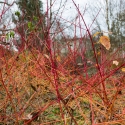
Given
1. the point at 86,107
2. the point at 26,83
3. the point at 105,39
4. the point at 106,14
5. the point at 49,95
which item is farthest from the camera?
the point at 106,14

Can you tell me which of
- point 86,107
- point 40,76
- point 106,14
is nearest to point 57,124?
point 86,107

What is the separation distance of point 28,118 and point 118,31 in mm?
14968

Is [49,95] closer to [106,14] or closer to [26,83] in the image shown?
[26,83]

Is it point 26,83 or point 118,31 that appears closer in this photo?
point 26,83

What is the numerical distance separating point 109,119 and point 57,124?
0.68 metres

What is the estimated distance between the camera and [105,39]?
123 centimetres

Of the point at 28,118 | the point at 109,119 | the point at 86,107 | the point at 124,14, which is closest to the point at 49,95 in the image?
the point at 86,107

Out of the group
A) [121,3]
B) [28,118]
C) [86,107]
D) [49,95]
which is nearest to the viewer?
[28,118]

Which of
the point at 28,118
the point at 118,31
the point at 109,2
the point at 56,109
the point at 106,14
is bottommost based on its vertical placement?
the point at 56,109

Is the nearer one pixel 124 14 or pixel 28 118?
pixel 28 118

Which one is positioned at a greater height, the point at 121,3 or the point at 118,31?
the point at 121,3

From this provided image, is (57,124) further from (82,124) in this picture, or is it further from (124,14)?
(124,14)

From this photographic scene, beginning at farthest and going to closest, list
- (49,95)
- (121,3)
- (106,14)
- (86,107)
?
(121,3) < (106,14) < (49,95) < (86,107)

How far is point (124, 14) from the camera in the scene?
15.1 meters
